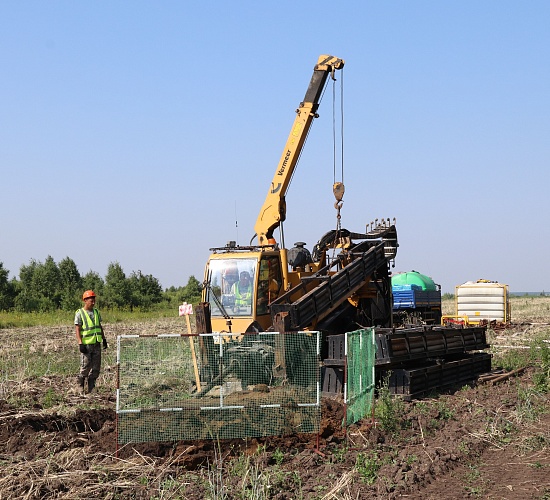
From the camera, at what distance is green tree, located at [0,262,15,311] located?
168ft

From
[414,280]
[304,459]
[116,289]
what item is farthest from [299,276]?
[116,289]

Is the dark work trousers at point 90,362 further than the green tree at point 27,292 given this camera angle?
No

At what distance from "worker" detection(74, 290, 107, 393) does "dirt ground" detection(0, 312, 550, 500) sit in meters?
1.39

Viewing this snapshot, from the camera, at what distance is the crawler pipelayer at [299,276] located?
1373cm

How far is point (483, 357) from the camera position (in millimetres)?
16578

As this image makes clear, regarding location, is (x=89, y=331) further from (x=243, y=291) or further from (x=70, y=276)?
(x=70, y=276)

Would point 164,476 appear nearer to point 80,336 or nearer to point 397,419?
point 397,419

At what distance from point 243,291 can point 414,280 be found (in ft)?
58.6

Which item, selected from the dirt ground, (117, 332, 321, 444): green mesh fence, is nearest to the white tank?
the dirt ground

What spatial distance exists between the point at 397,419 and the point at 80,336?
20.2 ft

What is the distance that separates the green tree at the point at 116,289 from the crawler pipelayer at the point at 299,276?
137ft

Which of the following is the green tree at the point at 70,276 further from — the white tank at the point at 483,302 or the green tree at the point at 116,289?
the white tank at the point at 483,302

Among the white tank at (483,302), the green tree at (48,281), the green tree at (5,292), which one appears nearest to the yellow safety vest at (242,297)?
the white tank at (483,302)

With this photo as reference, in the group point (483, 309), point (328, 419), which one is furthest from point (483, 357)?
point (483, 309)
